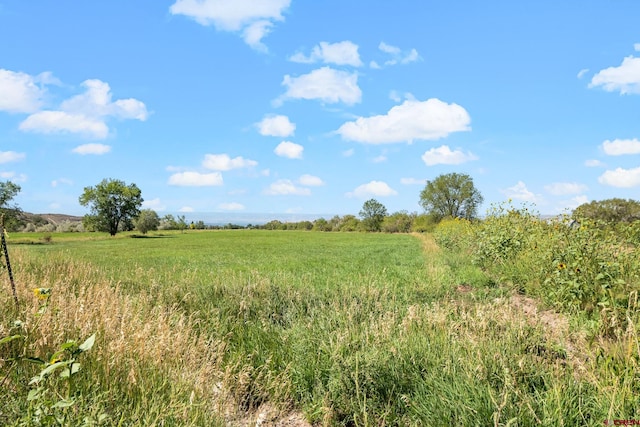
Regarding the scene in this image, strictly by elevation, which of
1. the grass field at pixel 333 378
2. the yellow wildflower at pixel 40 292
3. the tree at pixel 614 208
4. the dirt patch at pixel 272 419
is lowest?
the dirt patch at pixel 272 419

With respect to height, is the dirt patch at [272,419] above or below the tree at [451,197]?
below

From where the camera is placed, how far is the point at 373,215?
328 feet

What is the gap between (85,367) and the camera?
150 inches

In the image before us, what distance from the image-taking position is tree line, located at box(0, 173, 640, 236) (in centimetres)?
6788

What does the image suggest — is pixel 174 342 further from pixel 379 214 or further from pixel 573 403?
pixel 379 214

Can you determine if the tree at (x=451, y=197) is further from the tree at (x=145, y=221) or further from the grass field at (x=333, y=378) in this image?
the grass field at (x=333, y=378)

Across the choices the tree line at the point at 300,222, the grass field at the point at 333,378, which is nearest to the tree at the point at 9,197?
the tree line at the point at 300,222

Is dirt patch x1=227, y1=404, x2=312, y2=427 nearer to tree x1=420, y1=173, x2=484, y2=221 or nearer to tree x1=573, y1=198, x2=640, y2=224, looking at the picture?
tree x1=573, y1=198, x2=640, y2=224

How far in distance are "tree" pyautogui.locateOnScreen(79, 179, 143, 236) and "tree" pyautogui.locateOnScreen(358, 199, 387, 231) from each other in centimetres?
5478

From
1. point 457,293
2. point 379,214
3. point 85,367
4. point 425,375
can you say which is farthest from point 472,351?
point 379,214

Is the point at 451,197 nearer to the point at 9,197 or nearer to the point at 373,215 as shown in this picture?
the point at 373,215

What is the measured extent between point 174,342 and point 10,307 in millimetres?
3620

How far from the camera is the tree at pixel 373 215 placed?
95.5m

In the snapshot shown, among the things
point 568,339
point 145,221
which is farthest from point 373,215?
point 568,339
